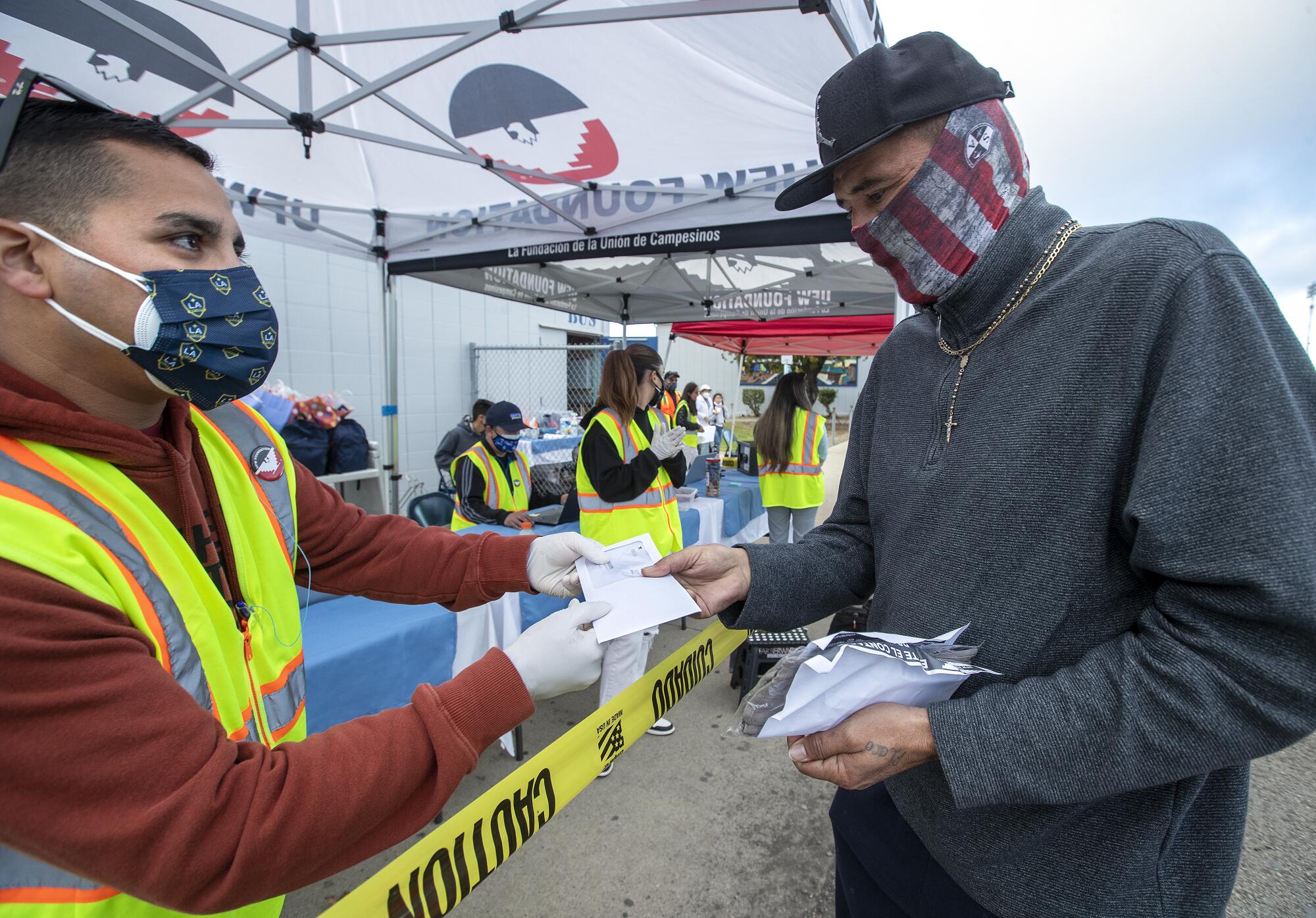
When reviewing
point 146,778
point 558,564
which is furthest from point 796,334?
point 146,778

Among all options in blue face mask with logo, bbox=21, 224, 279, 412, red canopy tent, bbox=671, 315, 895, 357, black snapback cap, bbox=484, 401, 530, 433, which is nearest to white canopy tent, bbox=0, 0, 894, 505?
black snapback cap, bbox=484, 401, 530, 433

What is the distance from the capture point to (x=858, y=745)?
92cm

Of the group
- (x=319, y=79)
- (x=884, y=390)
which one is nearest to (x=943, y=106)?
(x=884, y=390)

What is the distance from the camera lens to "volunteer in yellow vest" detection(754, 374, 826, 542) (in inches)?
220

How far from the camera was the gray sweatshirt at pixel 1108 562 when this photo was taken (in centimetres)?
71

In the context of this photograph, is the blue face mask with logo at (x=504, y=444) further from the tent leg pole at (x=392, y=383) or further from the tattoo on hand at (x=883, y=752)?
the tattoo on hand at (x=883, y=752)

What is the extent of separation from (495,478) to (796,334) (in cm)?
753

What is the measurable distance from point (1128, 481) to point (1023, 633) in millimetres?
280

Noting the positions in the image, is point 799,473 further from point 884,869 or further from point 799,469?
point 884,869

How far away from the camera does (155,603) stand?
862 millimetres

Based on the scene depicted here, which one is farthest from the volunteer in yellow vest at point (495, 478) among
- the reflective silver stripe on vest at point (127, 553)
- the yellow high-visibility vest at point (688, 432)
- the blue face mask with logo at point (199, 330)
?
the reflective silver stripe on vest at point (127, 553)

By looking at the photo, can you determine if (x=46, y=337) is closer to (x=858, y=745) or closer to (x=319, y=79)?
(x=858, y=745)

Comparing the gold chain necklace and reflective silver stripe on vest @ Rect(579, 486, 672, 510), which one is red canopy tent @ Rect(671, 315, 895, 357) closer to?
reflective silver stripe on vest @ Rect(579, 486, 672, 510)

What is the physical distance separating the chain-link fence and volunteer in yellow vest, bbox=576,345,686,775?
4404mm
